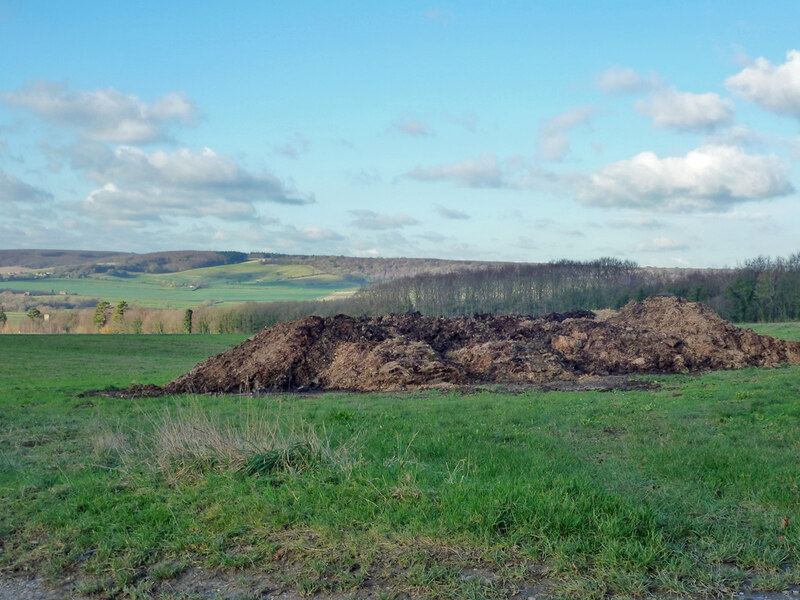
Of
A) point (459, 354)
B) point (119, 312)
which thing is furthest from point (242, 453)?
point (119, 312)

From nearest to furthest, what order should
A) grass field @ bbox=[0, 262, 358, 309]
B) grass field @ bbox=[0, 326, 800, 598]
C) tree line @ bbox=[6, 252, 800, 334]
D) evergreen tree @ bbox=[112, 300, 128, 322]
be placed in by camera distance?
grass field @ bbox=[0, 326, 800, 598], tree line @ bbox=[6, 252, 800, 334], evergreen tree @ bbox=[112, 300, 128, 322], grass field @ bbox=[0, 262, 358, 309]

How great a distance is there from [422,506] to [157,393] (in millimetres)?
15399

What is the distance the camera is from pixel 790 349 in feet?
72.8

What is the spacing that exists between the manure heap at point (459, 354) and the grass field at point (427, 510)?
32.0 ft

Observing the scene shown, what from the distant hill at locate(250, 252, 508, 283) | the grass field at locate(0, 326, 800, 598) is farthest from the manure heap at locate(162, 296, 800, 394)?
the distant hill at locate(250, 252, 508, 283)

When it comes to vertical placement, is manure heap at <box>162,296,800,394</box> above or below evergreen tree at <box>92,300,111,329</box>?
above

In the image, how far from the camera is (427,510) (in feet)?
18.1

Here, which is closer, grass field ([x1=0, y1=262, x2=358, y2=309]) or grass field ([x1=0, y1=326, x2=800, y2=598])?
grass field ([x1=0, y1=326, x2=800, y2=598])

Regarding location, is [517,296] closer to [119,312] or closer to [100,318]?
[119,312]

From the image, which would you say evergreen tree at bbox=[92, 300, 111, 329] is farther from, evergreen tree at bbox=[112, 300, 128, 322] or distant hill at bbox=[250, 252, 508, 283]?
distant hill at bbox=[250, 252, 508, 283]

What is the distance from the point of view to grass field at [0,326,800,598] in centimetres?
469

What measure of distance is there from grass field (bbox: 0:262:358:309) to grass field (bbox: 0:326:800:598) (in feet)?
327

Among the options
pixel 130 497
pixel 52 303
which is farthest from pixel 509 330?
pixel 52 303

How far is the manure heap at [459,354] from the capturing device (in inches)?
790
